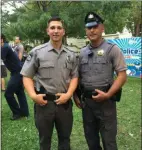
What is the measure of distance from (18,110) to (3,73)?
327cm

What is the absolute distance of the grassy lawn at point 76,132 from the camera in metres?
4.45

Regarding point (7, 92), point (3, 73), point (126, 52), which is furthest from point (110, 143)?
point (126, 52)

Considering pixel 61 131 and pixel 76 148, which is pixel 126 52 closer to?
pixel 76 148

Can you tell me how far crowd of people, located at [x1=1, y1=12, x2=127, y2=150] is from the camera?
304 cm

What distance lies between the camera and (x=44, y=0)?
37.6 ft

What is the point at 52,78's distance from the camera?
303cm

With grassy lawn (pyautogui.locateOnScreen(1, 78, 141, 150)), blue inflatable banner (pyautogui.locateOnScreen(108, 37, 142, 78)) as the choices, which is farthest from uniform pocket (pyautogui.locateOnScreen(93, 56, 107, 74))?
blue inflatable banner (pyautogui.locateOnScreen(108, 37, 142, 78))

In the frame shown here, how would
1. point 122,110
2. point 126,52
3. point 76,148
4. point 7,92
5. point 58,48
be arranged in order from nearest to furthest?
point 58,48 → point 76,148 → point 7,92 → point 122,110 → point 126,52

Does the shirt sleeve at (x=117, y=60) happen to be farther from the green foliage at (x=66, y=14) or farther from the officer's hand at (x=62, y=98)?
the green foliage at (x=66, y=14)

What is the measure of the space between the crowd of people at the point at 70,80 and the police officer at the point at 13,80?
2299 mm

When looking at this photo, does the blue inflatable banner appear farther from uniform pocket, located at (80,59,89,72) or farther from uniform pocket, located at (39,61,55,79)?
uniform pocket, located at (39,61,55,79)

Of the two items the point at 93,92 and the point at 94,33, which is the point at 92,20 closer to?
the point at 94,33

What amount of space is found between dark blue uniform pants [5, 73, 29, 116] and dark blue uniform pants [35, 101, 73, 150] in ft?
8.13

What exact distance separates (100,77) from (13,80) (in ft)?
9.11
